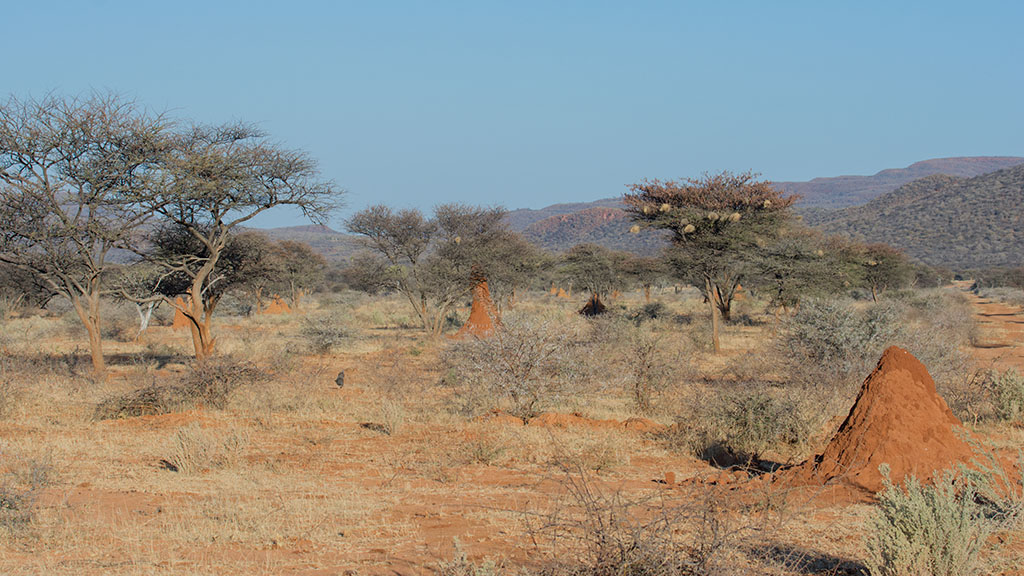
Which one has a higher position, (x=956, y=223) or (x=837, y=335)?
(x=956, y=223)

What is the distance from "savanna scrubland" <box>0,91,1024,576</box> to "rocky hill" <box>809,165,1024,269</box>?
3933 centimetres

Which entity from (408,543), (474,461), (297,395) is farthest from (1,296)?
(408,543)

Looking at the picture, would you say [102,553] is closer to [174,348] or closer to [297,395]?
[297,395]

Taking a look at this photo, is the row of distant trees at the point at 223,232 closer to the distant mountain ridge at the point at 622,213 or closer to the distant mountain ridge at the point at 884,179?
the distant mountain ridge at the point at 622,213

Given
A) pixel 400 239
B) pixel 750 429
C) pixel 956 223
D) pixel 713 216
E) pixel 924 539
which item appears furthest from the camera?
pixel 956 223

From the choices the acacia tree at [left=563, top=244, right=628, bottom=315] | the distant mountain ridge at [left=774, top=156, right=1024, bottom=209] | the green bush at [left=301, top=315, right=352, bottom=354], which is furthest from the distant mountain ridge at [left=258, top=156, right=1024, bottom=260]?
the green bush at [left=301, top=315, right=352, bottom=354]

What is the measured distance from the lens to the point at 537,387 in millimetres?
10555

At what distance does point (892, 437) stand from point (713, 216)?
534 inches

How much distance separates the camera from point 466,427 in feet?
31.9

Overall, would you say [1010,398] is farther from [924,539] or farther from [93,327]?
[93,327]

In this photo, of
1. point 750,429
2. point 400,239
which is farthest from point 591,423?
point 400,239

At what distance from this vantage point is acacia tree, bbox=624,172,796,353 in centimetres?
1994

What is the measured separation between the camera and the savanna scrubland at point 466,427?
4.57 m

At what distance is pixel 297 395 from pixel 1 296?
25893 mm
